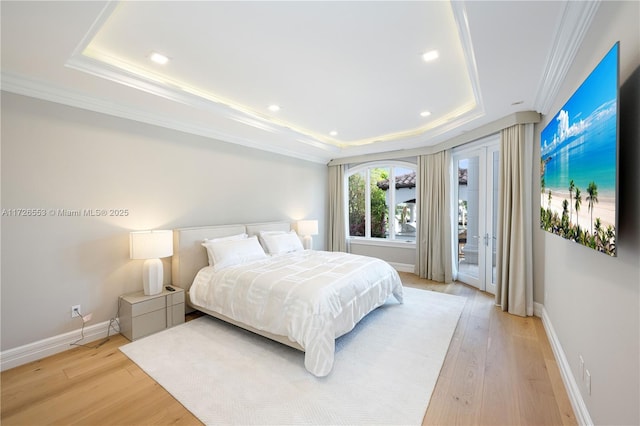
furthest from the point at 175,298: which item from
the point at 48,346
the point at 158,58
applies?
the point at 158,58

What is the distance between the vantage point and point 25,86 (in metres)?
2.43

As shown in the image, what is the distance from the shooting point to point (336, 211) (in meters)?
6.38

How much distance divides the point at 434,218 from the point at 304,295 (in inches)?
139

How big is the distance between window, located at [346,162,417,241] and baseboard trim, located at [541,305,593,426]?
3.16 m

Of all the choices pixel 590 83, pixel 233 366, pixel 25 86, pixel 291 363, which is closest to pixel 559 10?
pixel 590 83

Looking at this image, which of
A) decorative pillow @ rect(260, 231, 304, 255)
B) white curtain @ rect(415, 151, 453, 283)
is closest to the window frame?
white curtain @ rect(415, 151, 453, 283)

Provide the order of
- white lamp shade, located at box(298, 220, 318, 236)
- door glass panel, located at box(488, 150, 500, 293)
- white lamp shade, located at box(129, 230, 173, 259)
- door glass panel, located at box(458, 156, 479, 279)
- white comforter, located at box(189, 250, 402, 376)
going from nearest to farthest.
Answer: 1. white comforter, located at box(189, 250, 402, 376)
2. white lamp shade, located at box(129, 230, 173, 259)
3. door glass panel, located at box(488, 150, 500, 293)
4. door glass panel, located at box(458, 156, 479, 279)
5. white lamp shade, located at box(298, 220, 318, 236)

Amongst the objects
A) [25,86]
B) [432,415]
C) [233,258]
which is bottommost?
[432,415]

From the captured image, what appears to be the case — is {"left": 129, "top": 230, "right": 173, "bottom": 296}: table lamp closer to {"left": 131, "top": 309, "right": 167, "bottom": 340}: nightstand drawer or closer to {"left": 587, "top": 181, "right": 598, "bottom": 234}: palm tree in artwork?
{"left": 131, "top": 309, "right": 167, "bottom": 340}: nightstand drawer

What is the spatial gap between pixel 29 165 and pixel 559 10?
14.2 ft

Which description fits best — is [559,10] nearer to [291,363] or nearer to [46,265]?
[291,363]

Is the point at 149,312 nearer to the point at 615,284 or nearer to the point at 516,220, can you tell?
the point at 615,284

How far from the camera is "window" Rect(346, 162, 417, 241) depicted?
5816 millimetres
